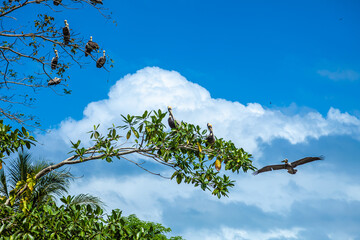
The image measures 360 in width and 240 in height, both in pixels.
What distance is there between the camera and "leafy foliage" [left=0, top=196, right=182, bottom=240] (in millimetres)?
6539

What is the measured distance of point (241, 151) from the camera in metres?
7.92

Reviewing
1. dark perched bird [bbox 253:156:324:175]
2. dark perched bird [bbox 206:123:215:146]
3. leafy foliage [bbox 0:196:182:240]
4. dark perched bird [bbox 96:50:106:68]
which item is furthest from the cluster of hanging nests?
dark perched bird [bbox 253:156:324:175]

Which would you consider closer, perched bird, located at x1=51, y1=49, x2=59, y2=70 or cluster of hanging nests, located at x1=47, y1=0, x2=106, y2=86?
cluster of hanging nests, located at x1=47, y1=0, x2=106, y2=86

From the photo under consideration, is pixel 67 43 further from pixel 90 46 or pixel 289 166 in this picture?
pixel 289 166

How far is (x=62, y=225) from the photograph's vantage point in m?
6.71

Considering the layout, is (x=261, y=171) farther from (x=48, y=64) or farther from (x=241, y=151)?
(x=48, y=64)

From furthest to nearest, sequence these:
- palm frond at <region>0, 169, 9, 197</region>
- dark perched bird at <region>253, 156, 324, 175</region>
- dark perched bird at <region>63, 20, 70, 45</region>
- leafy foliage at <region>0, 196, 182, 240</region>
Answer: palm frond at <region>0, 169, 9, 197</region>, dark perched bird at <region>63, 20, 70, 45</region>, dark perched bird at <region>253, 156, 324, 175</region>, leafy foliage at <region>0, 196, 182, 240</region>

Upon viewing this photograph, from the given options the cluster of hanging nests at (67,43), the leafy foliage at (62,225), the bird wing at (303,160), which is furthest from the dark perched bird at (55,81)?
the bird wing at (303,160)

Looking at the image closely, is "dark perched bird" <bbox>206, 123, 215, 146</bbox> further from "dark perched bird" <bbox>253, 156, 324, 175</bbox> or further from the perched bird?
the perched bird

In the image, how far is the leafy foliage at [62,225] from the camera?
21.5ft

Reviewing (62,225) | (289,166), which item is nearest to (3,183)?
(62,225)

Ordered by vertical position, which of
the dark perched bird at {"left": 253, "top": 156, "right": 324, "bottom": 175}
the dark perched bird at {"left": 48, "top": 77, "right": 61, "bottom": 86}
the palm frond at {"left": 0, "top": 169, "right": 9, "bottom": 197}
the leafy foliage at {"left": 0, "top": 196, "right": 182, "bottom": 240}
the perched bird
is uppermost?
the perched bird

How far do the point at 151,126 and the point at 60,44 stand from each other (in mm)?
3645

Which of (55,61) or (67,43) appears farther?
(55,61)
